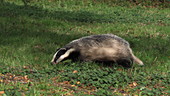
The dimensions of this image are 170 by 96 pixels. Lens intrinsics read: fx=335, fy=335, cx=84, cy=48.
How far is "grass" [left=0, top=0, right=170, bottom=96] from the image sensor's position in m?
5.98

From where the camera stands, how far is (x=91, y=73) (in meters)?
6.88

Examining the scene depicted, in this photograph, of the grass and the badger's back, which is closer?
the grass

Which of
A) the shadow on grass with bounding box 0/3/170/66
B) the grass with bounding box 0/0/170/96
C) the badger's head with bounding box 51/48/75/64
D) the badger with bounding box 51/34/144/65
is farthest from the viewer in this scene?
the shadow on grass with bounding box 0/3/170/66

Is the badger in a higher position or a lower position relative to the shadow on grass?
higher

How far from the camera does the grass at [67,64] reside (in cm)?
598

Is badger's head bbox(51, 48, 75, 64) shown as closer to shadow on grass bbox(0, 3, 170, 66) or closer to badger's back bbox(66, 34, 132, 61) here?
badger's back bbox(66, 34, 132, 61)

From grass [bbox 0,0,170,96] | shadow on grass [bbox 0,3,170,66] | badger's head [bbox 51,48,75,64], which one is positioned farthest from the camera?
shadow on grass [bbox 0,3,170,66]

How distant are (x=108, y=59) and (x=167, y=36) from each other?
5.56m

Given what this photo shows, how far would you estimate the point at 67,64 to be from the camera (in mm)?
7812

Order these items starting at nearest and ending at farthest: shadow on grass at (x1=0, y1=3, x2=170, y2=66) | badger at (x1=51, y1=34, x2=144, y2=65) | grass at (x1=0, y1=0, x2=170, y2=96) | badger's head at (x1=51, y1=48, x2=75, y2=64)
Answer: grass at (x1=0, y1=0, x2=170, y2=96), badger's head at (x1=51, y1=48, x2=75, y2=64), badger at (x1=51, y1=34, x2=144, y2=65), shadow on grass at (x1=0, y1=3, x2=170, y2=66)

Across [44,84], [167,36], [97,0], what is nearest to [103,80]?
[44,84]

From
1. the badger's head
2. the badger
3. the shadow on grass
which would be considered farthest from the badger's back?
the shadow on grass

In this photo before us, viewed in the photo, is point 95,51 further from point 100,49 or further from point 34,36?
point 34,36

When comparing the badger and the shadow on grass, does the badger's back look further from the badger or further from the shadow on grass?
the shadow on grass
